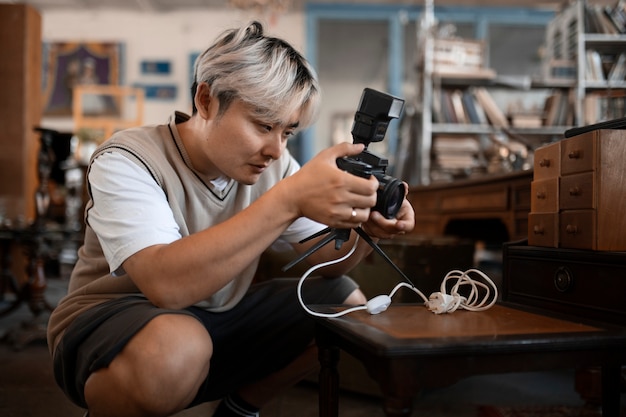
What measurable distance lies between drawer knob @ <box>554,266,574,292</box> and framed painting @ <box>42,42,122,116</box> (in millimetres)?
6592

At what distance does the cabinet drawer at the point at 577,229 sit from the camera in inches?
43.6

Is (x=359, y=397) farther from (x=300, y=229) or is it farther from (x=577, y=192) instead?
(x=577, y=192)

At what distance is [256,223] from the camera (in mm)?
911

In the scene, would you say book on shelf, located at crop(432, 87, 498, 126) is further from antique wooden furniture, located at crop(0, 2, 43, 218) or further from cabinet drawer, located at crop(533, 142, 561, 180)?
antique wooden furniture, located at crop(0, 2, 43, 218)

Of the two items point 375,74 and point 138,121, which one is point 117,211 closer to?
point 138,121

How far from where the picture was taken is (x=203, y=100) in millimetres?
1133

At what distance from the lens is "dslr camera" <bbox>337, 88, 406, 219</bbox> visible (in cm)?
87

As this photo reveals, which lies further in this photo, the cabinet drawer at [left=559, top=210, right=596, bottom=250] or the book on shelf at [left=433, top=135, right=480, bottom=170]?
the book on shelf at [left=433, top=135, right=480, bottom=170]

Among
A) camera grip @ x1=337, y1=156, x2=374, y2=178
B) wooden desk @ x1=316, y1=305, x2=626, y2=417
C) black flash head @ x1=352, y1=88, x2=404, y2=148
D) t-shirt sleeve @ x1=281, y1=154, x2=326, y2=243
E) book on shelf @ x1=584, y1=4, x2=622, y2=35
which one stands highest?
book on shelf @ x1=584, y1=4, x2=622, y2=35

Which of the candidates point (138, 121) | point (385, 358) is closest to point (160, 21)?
point (138, 121)

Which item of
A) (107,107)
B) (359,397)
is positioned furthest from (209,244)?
(107,107)

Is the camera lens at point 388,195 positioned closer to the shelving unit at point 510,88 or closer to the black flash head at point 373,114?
the black flash head at point 373,114

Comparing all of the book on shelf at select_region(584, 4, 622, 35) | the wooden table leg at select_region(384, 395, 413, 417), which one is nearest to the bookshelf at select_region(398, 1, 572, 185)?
the book on shelf at select_region(584, 4, 622, 35)

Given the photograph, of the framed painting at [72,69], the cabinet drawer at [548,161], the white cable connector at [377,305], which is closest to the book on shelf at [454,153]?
the cabinet drawer at [548,161]
